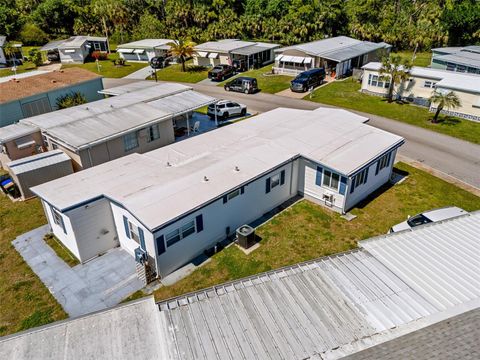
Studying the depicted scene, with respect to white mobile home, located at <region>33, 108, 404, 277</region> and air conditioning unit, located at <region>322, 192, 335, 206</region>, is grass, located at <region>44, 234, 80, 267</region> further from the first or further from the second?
air conditioning unit, located at <region>322, 192, 335, 206</region>

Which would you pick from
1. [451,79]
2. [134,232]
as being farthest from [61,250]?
[451,79]

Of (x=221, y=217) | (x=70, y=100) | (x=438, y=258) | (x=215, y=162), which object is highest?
(x=70, y=100)

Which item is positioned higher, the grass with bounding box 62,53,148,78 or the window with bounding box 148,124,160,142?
the window with bounding box 148,124,160,142

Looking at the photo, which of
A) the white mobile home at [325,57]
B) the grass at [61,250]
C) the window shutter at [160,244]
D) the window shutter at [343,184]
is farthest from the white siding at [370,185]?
the white mobile home at [325,57]

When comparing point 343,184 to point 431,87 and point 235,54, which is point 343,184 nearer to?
point 431,87

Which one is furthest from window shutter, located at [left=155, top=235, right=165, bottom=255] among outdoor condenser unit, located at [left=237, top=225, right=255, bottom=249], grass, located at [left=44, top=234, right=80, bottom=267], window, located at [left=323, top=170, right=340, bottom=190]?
window, located at [left=323, top=170, right=340, bottom=190]

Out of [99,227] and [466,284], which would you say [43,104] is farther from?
[466,284]

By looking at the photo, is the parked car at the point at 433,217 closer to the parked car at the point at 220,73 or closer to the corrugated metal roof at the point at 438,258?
the corrugated metal roof at the point at 438,258
